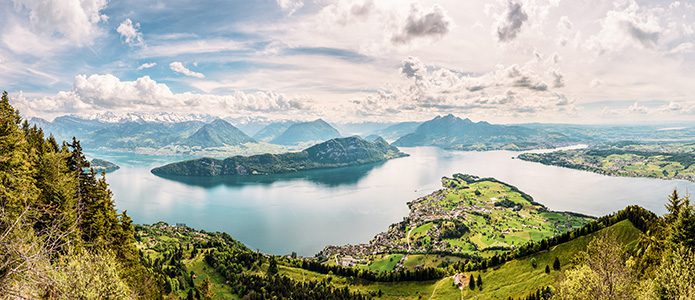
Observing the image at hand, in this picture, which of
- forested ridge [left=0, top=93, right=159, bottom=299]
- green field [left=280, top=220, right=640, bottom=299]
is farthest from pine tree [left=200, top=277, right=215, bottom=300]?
forested ridge [left=0, top=93, right=159, bottom=299]

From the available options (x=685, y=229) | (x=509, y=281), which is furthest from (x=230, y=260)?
(x=685, y=229)

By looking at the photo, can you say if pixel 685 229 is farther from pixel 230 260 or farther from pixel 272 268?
pixel 230 260

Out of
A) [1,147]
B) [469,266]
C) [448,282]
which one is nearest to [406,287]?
[448,282]

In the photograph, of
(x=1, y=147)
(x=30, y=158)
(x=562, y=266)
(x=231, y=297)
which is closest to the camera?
(x=1, y=147)

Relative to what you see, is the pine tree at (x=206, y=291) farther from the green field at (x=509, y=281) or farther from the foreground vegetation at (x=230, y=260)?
the green field at (x=509, y=281)

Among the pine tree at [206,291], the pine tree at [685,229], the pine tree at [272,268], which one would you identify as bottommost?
the pine tree at [272,268]

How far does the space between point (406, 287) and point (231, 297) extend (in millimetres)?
50456

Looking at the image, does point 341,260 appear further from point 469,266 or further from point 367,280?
point 469,266

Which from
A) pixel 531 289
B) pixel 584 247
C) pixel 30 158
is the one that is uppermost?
pixel 30 158

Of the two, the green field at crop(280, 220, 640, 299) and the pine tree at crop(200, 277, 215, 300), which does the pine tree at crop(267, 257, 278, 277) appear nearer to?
the green field at crop(280, 220, 640, 299)

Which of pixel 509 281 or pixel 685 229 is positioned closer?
pixel 685 229

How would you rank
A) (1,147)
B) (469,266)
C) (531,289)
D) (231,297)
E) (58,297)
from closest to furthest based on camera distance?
(58,297) < (1,147) < (531,289) < (231,297) < (469,266)

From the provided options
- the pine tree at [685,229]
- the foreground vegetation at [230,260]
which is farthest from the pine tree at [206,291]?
the pine tree at [685,229]

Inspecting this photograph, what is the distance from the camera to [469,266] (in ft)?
354
